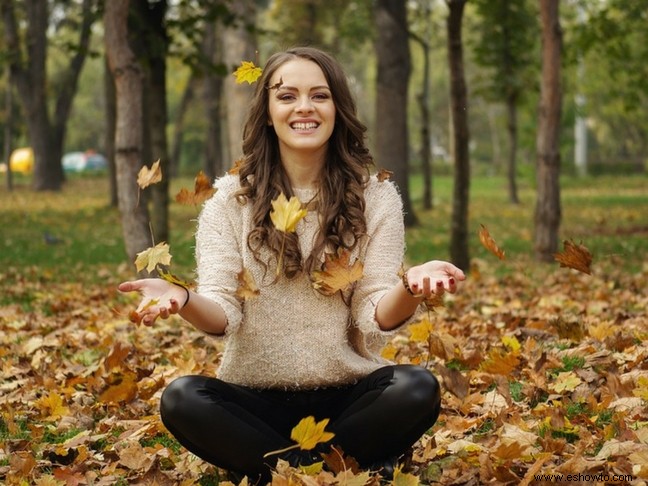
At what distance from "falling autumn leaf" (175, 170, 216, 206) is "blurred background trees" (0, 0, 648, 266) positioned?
0.50 metres

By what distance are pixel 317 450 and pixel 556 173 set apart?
8520 mm

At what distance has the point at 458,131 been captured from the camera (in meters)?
10.1

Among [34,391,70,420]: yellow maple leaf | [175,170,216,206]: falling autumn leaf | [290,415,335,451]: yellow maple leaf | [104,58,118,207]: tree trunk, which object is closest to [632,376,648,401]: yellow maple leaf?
[290,415,335,451]: yellow maple leaf

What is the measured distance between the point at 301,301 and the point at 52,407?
1586mm

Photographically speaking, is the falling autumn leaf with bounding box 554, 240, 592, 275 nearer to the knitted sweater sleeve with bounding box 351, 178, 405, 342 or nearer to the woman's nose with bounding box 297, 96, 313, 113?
the knitted sweater sleeve with bounding box 351, 178, 405, 342

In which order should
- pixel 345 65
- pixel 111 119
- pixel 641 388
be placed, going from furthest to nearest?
pixel 111 119 → pixel 345 65 → pixel 641 388

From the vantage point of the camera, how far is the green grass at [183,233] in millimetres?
11547

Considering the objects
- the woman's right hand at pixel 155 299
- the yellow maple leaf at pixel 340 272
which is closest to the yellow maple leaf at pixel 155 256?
the woman's right hand at pixel 155 299

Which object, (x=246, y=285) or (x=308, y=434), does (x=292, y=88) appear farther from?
(x=308, y=434)

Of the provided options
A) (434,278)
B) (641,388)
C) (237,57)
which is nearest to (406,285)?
(434,278)

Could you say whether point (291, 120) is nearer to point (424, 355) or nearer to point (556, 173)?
point (424, 355)

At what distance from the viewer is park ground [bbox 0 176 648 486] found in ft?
11.7

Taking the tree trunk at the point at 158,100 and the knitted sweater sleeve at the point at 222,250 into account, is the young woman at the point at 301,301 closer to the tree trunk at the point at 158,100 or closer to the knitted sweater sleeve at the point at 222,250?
the knitted sweater sleeve at the point at 222,250

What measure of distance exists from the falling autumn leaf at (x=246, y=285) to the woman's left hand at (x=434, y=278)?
0.57 metres
